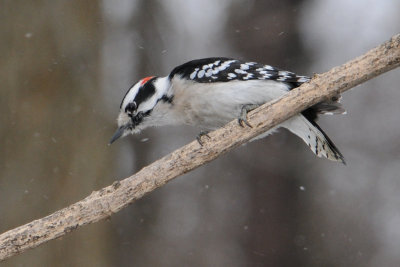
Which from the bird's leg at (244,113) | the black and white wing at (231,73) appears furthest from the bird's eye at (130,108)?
the bird's leg at (244,113)

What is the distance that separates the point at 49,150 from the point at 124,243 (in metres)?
3.82

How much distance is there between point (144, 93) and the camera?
5703 millimetres

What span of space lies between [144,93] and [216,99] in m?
0.64

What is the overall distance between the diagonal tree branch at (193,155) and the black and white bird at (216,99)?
1.35 feet

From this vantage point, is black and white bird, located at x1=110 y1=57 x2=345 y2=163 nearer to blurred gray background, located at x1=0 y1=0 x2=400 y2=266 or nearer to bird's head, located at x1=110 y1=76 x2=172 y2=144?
bird's head, located at x1=110 y1=76 x2=172 y2=144

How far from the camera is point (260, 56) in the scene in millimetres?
10969

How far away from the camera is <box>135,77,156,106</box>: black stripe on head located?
5680 millimetres

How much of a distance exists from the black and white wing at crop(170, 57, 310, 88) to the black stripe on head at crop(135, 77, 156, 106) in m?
0.27

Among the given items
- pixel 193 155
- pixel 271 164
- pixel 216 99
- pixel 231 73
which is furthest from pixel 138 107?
pixel 271 164

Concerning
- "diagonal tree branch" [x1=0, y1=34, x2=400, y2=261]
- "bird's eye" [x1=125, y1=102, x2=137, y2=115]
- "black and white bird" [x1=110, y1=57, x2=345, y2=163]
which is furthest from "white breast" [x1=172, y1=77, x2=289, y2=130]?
"diagonal tree branch" [x1=0, y1=34, x2=400, y2=261]

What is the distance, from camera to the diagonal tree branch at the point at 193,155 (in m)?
4.54

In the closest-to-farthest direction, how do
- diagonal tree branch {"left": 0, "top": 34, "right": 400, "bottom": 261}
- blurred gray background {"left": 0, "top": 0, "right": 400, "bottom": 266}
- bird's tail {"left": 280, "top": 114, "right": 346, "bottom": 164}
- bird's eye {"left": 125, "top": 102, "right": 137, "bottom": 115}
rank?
diagonal tree branch {"left": 0, "top": 34, "right": 400, "bottom": 261}
bird's tail {"left": 280, "top": 114, "right": 346, "bottom": 164}
bird's eye {"left": 125, "top": 102, "right": 137, "bottom": 115}
blurred gray background {"left": 0, "top": 0, "right": 400, "bottom": 266}

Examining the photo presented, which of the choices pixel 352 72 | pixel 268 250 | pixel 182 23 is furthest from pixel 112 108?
pixel 352 72

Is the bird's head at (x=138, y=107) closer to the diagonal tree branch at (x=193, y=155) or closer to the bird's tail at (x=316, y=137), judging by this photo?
the diagonal tree branch at (x=193, y=155)
